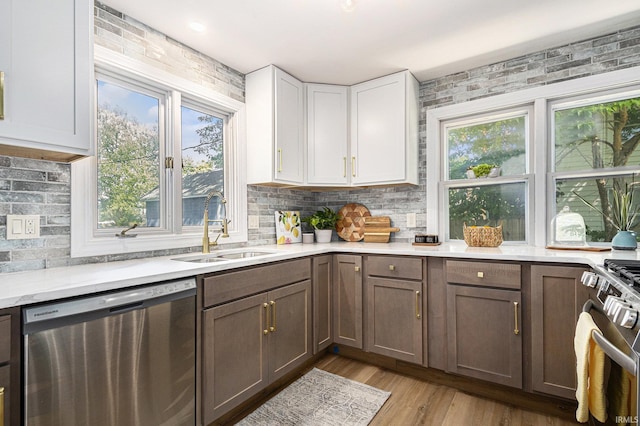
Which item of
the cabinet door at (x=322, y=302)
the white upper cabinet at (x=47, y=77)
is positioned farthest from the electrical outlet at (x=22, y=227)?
the cabinet door at (x=322, y=302)

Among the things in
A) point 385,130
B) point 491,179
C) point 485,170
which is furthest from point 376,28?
point 491,179

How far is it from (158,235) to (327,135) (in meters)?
1.72

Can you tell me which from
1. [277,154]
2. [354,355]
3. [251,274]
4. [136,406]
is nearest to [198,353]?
[136,406]

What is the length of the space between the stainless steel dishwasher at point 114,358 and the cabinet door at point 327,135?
1728 millimetres

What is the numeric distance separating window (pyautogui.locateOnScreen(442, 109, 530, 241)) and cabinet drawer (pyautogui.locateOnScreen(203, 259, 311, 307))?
5.01 feet

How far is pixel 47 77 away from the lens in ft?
4.49

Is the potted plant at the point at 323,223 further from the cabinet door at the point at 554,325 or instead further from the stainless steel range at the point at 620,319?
the stainless steel range at the point at 620,319

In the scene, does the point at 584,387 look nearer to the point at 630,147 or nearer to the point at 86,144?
the point at 630,147

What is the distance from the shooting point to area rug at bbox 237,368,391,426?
1879 millimetres

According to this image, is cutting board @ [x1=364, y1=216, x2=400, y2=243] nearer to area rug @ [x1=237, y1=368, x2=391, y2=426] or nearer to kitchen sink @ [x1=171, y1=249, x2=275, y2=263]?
kitchen sink @ [x1=171, y1=249, x2=275, y2=263]

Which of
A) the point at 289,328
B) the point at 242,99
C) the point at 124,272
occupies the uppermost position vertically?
the point at 242,99

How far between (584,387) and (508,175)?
190cm

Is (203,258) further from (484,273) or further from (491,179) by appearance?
(491,179)

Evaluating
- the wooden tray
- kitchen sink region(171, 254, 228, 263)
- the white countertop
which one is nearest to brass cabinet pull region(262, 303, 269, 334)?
→ the white countertop
